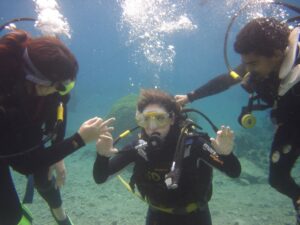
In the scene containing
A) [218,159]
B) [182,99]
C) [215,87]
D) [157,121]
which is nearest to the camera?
[218,159]

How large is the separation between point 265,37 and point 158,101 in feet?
5.08

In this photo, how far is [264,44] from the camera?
329 centimetres

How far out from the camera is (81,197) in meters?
8.48

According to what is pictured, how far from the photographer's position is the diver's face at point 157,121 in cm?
370

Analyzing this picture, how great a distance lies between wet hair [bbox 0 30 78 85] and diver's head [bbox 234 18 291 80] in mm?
2086

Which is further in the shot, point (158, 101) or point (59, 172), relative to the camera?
point (59, 172)

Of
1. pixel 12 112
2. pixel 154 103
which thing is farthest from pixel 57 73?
pixel 154 103

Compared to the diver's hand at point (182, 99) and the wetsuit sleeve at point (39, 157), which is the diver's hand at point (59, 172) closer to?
the wetsuit sleeve at point (39, 157)

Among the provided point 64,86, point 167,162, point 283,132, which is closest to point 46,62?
point 64,86

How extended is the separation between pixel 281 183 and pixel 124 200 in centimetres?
541

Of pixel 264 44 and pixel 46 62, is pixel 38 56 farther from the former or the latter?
pixel 264 44

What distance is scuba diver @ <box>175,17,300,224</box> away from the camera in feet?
10.4

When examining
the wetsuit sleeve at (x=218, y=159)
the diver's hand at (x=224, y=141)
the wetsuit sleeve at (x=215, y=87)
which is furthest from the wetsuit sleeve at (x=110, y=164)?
the wetsuit sleeve at (x=215, y=87)

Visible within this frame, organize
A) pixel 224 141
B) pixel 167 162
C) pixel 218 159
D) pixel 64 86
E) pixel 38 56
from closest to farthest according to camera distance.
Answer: pixel 38 56
pixel 64 86
pixel 224 141
pixel 218 159
pixel 167 162
